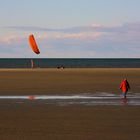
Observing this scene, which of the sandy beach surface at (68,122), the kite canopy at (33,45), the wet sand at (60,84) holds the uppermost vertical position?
the kite canopy at (33,45)

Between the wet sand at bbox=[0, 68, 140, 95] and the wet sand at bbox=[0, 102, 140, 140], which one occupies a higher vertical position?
the wet sand at bbox=[0, 68, 140, 95]

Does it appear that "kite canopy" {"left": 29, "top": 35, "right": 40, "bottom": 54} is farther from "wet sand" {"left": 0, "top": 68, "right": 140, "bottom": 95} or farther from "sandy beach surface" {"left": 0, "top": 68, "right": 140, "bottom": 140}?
"sandy beach surface" {"left": 0, "top": 68, "right": 140, "bottom": 140}

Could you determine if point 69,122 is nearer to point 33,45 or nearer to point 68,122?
point 68,122

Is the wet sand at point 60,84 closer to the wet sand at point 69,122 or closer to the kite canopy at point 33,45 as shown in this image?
the wet sand at point 69,122

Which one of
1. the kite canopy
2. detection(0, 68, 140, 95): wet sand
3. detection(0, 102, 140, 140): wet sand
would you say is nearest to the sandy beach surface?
detection(0, 102, 140, 140): wet sand

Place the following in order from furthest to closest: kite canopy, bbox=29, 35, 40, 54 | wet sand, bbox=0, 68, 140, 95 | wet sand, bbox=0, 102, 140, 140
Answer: kite canopy, bbox=29, 35, 40, 54, wet sand, bbox=0, 68, 140, 95, wet sand, bbox=0, 102, 140, 140

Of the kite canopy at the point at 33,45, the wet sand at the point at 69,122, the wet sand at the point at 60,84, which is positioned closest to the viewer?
the wet sand at the point at 69,122

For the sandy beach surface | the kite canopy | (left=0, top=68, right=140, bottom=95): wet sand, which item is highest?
the kite canopy

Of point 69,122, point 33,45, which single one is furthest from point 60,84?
point 33,45

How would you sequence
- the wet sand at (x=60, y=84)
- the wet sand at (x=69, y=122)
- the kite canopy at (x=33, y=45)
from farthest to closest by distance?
the kite canopy at (x=33, y=45) < the wet sand at (x=60, y=84) < the wet sand at (x=69, y=122)

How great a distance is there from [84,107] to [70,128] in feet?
21.7

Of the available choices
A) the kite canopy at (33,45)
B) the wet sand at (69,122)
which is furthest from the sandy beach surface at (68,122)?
the kite canopy at (33,45)

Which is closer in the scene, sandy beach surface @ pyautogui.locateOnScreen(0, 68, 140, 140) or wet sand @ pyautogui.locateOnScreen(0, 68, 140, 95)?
sandy beach surface @ pyautogui.locateOnScreen(0, 68, 140, 140)

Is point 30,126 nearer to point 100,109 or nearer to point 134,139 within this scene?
point 134,139
